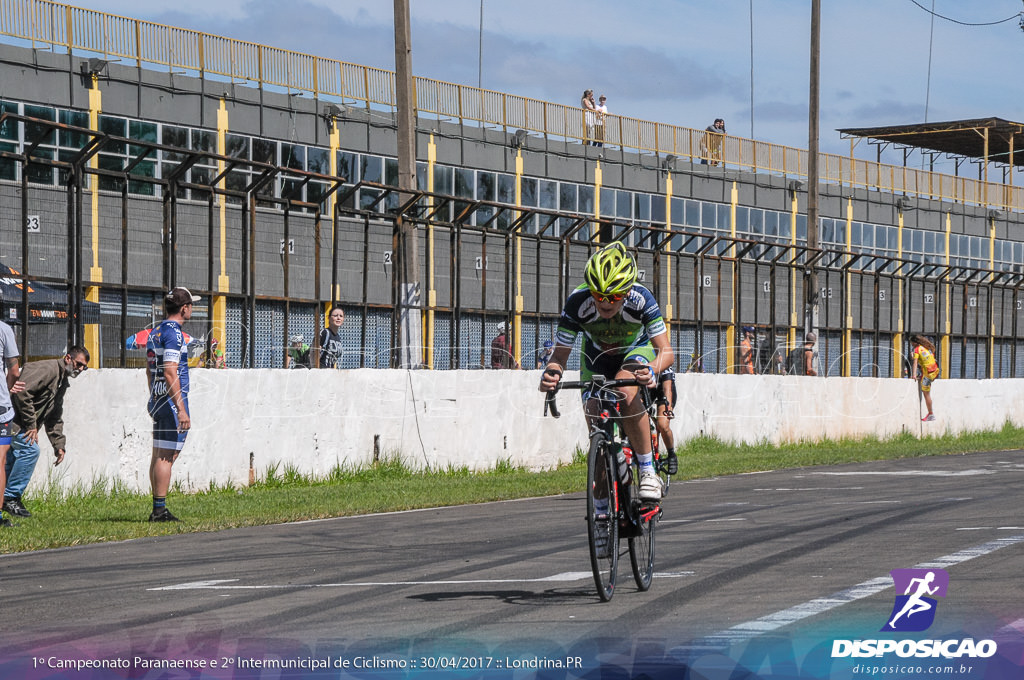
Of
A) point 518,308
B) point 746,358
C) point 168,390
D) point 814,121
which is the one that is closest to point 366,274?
point 518,308

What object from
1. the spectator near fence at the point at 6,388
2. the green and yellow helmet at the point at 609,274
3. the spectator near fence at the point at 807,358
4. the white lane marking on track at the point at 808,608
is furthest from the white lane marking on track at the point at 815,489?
the spectator near fence at the point at 807,358

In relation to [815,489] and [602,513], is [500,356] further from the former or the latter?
[602,513]

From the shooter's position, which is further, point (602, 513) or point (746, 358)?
point (746, 358)

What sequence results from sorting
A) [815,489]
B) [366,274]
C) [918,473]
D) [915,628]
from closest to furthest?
[915,628], [815,489], [918,473], [366,274]

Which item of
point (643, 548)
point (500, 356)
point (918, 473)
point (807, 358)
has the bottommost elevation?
point (918, 473)

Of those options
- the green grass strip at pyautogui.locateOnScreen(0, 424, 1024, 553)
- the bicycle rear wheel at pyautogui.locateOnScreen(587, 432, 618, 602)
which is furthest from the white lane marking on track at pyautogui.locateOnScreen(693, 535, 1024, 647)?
the green grass strip at pyautogui.locateOnScreen(0, 424, 1024, 553)

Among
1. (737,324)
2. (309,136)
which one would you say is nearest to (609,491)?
(737,324)

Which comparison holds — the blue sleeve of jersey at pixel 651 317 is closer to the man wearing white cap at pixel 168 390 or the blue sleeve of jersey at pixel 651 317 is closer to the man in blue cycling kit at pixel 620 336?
the man in blue cycling kit at pixel 620 336

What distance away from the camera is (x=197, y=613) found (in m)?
7.14

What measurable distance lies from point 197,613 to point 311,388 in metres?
9.29

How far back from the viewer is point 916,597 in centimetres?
724

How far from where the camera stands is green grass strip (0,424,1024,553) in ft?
37.8

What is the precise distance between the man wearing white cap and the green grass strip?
0.39 meters

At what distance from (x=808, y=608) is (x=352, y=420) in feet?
34.2
